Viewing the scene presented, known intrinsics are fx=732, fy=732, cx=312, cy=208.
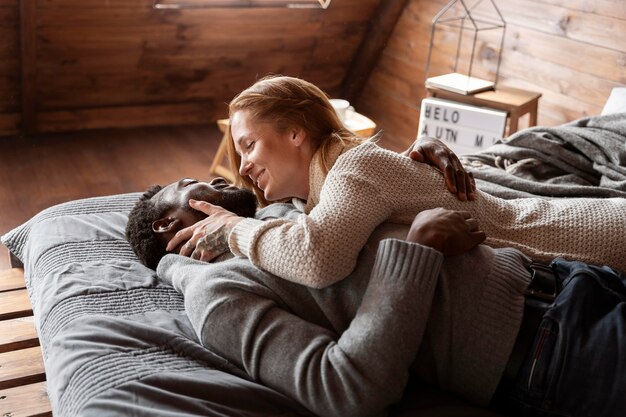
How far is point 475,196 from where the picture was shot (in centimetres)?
153

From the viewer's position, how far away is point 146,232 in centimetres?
166

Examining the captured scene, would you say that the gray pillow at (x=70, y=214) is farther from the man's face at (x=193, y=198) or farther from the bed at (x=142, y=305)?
the man's face at (x=193, y=198)

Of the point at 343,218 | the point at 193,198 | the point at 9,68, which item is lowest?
the point at 9,68

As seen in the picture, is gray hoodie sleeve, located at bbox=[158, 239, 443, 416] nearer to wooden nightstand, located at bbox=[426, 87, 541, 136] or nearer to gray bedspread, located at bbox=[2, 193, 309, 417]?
gray bedspread, located at bbox=[2, 193, 309, 417]

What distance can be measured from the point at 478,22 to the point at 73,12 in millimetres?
1921

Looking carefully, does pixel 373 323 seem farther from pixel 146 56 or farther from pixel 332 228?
pixel 146 56

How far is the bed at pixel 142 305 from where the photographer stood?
1253mm

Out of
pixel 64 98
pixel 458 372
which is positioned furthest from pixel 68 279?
pixel 64 98

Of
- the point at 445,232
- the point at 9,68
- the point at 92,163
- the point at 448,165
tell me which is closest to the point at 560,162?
the point at 448,165

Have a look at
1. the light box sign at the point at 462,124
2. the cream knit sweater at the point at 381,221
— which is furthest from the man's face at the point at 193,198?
the light box sign at the point at 462,124

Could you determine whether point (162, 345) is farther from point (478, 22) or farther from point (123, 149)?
point (478, 22)

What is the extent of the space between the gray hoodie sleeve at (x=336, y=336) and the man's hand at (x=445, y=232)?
0.04m

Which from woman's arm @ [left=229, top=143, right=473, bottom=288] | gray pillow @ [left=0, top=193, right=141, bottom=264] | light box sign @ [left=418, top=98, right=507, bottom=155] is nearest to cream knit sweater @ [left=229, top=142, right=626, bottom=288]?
woman's arm @ [left=229, top=143, right=473, bottom=288]

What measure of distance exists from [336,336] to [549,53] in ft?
7.94
